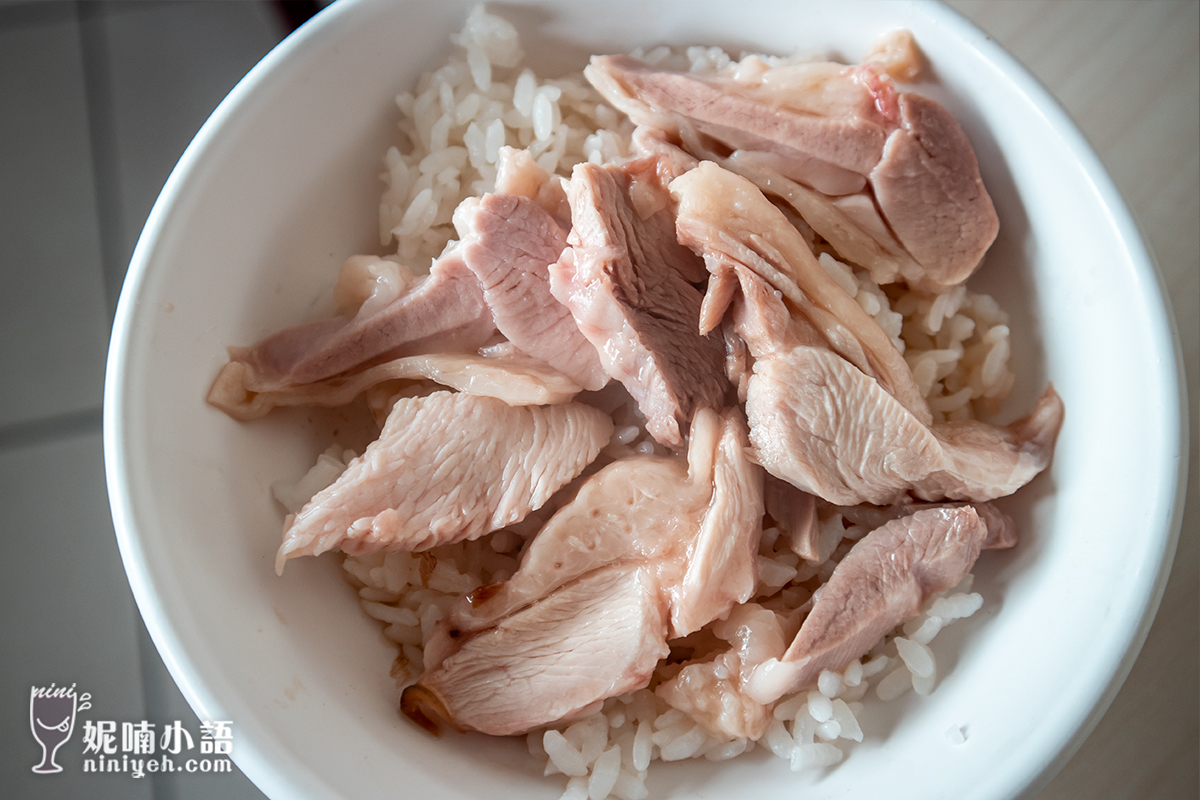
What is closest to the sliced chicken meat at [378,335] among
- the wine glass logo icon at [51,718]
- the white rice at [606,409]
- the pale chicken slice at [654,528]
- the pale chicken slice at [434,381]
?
the pale chicken slice at [434,381]

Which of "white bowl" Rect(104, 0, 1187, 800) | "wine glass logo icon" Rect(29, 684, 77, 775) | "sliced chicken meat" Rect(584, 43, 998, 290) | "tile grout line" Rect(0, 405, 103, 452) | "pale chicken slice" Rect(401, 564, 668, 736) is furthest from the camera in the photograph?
"tile grout line" Rect(0, 405, 103, 452)

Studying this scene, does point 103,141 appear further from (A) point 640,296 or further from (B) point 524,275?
(A) point 640,296

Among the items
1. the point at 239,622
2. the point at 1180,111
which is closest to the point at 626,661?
the point at 239,622

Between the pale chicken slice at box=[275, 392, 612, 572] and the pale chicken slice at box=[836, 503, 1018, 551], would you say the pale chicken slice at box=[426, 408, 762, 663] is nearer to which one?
the pale chicken slice at box=[275, 392, 612, 572]

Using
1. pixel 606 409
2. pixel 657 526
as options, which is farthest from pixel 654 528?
pixel 606 409

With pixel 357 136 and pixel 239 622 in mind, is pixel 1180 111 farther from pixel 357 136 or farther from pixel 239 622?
pixel 239 622

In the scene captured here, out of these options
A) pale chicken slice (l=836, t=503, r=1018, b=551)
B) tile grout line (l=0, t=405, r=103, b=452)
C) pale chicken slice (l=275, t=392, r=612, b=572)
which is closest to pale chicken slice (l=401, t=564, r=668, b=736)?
pale chicken slice (l=275, t=392, r=612, b=572)

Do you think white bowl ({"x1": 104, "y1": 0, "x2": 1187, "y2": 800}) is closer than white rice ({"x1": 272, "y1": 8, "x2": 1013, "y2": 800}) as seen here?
Yes
